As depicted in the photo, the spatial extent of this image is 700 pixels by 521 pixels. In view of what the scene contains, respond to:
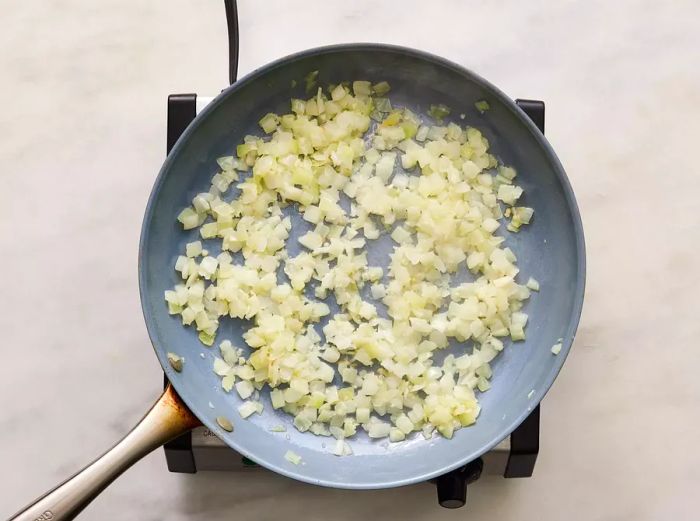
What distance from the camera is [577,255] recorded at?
906 millimetres

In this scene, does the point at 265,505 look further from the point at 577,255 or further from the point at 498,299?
the point at 577,255

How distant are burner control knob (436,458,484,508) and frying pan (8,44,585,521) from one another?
2 centimetres

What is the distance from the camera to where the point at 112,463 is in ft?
2.68

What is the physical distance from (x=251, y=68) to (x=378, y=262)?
321 millimetres

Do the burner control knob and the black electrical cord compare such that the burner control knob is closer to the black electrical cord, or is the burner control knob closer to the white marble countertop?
the white marble countertop

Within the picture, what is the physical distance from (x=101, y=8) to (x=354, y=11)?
34 centimetres

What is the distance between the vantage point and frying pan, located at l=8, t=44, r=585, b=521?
899 mm

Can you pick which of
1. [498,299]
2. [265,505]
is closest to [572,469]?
[498,299]

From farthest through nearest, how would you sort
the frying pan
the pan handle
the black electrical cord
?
the black electrical cord → the frying pan → the pan handle

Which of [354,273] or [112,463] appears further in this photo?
[354,273]

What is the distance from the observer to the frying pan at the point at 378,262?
90cm

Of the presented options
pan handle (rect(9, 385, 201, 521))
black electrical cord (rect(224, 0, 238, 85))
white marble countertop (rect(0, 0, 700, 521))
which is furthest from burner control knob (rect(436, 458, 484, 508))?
black electrical cord (rect(224, 0, 238, 85))

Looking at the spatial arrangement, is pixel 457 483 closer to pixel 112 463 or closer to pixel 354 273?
pixel 354 273

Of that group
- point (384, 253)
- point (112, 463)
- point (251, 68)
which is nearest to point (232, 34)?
point (251, 68)
